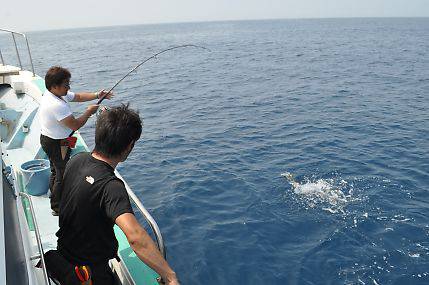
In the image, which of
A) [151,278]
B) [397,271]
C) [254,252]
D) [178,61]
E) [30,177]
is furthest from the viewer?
[178,61]

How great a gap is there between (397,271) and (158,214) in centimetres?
466

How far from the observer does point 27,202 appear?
168 inches

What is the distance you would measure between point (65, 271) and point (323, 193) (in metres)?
6.41

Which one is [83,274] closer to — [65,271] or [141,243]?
[65,271]

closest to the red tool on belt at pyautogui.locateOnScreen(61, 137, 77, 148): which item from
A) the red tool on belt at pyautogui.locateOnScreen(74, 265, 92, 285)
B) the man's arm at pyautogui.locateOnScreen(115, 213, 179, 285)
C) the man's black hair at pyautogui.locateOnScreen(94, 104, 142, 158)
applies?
the red tool on belt at pyautogui.locateOnScreen(74, 265, 92, 285)

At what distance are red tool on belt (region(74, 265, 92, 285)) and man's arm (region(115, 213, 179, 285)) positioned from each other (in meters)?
0.80

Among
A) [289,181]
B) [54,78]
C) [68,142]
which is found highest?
[54,78]

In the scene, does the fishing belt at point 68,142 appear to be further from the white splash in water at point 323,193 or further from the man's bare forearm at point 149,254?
the white splash in water at point 323,193

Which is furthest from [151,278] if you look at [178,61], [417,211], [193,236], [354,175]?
[178,61]

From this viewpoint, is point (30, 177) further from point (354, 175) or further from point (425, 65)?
point (425, 65)

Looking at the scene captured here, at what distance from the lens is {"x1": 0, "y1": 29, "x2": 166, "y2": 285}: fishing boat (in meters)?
2.36

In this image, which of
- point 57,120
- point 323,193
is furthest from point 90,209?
point 323,193

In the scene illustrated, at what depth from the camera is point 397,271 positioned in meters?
5.80

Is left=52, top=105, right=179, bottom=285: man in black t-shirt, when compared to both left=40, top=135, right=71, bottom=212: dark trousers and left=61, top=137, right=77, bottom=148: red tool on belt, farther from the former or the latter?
left=61, top=137, right=77, bottom=148: red tool on belt
